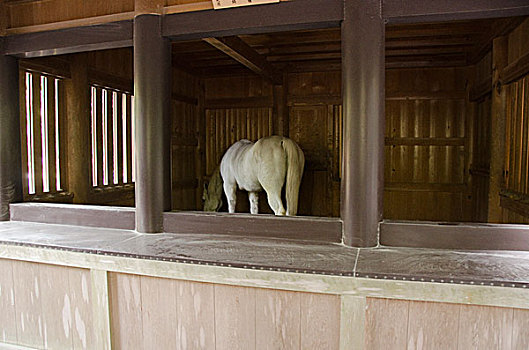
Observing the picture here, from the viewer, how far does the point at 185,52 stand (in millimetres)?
4699

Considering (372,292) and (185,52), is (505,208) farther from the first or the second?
(185,52)

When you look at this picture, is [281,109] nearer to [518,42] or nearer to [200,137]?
[200,137]

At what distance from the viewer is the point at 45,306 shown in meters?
2.25

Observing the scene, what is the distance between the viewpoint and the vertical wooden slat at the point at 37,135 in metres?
3.51

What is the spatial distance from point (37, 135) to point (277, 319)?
299cm

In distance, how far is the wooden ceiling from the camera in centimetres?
377

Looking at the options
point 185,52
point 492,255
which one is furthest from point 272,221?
point 185,52

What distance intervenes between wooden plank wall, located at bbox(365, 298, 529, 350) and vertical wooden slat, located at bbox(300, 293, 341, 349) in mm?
144

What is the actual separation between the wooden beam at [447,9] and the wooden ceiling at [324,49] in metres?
1.53

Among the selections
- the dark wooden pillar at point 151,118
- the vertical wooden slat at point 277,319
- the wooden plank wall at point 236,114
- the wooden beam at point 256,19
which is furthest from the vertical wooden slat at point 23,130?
the wooden plank wall at point 236,114

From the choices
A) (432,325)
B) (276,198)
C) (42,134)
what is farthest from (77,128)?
(432,325)

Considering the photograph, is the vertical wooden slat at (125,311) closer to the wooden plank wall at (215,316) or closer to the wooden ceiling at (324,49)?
the wooden plank wall at (215,316)

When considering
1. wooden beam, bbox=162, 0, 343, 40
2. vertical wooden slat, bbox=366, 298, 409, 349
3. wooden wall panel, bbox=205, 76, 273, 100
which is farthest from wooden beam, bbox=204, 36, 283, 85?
vertical wooden slat, bbox=366, 298, 409, 349

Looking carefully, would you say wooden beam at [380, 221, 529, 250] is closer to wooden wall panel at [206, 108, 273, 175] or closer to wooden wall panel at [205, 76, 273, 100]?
wooden wall panel at [206, 108, 273, 175]
